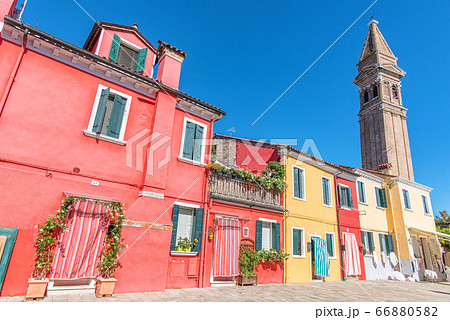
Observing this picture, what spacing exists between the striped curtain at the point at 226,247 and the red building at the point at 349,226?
846cm

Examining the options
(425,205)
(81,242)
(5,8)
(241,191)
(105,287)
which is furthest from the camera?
(425,205)

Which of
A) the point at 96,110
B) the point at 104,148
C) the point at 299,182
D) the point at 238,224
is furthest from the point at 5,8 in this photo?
the point at 299,182

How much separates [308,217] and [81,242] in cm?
1152

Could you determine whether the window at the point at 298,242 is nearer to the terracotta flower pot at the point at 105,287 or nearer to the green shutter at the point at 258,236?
the green shutter at the point at 258,236

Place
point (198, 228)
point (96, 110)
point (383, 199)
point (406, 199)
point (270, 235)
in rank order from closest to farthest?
point (96, 110) → point (198, 228) → point (270, 235) → point (383, 199) → point (406, 199)

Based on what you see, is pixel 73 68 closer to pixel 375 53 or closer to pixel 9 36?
pixel 9 36

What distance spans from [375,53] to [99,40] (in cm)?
4683

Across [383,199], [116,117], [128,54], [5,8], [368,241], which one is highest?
[128,54]

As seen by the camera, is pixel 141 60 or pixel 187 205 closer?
pixel 187 205

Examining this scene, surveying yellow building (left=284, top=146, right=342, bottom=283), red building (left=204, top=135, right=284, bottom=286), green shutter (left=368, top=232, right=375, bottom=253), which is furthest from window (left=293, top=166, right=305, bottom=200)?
green shutter (left=368, top=232, right=375, bottom=253)

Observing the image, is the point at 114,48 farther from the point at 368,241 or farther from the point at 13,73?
the point at 368,241

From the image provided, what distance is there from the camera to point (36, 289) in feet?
19.9

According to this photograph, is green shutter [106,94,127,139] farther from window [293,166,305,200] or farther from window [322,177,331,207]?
window [322,177,331,207]

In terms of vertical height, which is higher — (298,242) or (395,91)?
(395,91)
